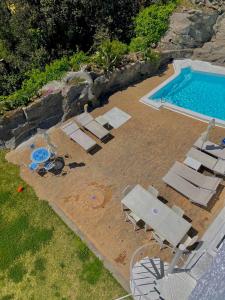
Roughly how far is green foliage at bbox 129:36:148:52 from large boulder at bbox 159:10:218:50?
58.9 inches

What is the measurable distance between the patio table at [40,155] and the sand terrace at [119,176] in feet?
3.02

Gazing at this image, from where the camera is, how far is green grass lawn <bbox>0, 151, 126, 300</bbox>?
38.4 ft

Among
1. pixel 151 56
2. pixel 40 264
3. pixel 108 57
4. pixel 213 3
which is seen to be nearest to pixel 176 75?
pixel 151 56

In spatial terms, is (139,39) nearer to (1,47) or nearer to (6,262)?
(1,47)

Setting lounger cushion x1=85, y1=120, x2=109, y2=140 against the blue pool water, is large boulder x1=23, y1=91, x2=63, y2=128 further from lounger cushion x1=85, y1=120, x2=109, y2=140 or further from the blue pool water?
the blue pool water

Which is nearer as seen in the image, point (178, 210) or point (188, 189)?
point (178, 210)

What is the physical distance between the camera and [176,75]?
21422 millimetres

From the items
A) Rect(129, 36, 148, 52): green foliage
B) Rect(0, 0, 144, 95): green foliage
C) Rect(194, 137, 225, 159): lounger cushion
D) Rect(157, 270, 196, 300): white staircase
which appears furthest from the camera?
Rect(129, 36, 148, 52): green foliage

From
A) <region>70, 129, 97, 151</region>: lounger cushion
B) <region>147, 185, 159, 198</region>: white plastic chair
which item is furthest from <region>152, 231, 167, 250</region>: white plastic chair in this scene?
<region>70, 129, 97, 151</region>: lounger cushion

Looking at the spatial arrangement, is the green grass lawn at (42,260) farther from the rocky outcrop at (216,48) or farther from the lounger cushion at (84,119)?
the rocky outcrop at (216,48)

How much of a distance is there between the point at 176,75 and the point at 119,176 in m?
10.4

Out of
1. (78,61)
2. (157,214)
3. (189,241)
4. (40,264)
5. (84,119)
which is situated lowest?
(40,264)

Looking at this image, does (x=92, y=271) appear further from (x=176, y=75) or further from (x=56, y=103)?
(x=176, y=75)

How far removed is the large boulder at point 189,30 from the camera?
22.3 meters
